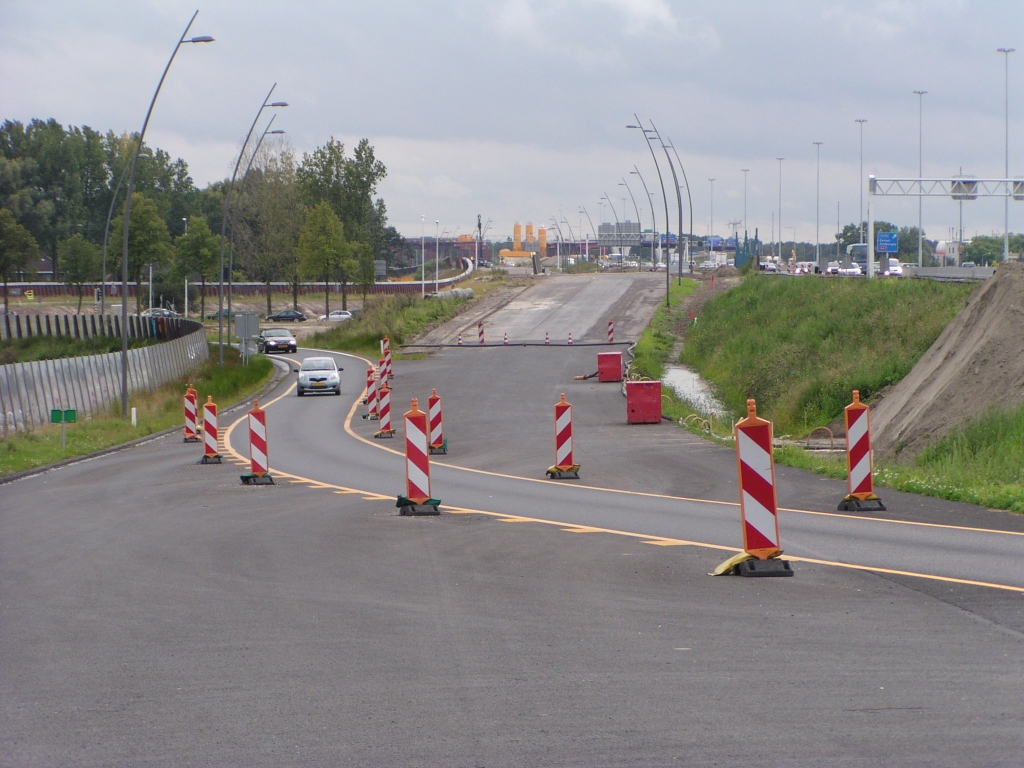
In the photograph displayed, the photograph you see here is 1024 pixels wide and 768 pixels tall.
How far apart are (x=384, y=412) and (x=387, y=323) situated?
37.0m

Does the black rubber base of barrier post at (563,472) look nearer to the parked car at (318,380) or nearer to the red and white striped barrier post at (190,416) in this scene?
the red and white striped barrier post at (190,416)

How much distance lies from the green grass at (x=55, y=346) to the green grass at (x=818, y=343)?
31983 millimetres

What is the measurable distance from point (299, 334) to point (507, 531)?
2973 inches

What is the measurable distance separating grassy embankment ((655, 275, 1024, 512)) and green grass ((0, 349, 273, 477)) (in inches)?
626

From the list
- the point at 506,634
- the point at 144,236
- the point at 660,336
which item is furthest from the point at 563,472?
the point at 144,236

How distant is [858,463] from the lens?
13406 millimetres

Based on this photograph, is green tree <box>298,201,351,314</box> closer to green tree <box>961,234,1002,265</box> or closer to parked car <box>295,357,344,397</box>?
parked car <box>295,357,344,397</box>

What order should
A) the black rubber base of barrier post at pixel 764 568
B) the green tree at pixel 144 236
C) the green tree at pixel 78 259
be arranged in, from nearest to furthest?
the black rubber base of barrier post at pixel 764 568
the green tree at pixel 144 236
the green tree at pixel 78 259

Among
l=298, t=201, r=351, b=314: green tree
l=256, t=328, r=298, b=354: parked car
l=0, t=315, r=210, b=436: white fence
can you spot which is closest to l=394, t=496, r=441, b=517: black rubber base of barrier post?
l=0, t=315, r=210, b=436: white fence

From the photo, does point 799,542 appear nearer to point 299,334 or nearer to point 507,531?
point 507,531

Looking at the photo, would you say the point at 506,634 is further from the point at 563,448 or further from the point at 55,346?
the point at 55,346

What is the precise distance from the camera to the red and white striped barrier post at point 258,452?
1770cm

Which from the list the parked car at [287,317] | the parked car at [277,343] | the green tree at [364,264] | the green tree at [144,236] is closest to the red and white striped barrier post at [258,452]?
the parked car at [277,343]

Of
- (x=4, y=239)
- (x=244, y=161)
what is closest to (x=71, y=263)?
(x=4, y=239)
